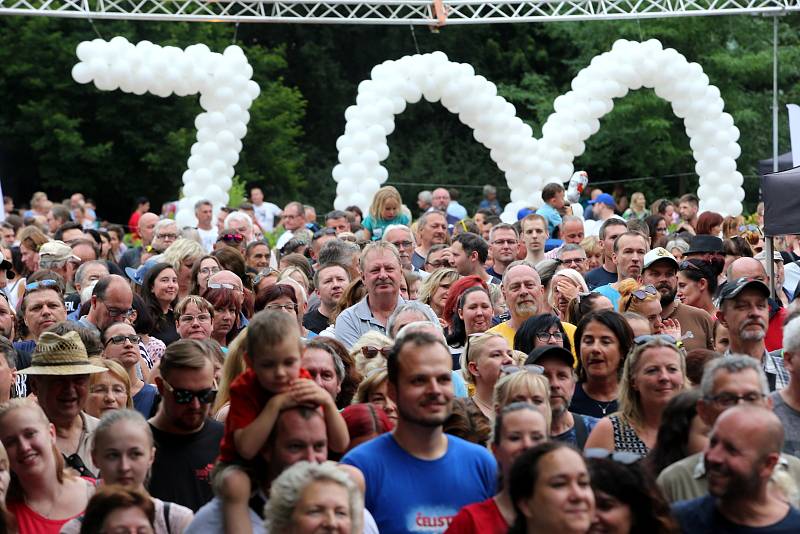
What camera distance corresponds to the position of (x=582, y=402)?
692cm

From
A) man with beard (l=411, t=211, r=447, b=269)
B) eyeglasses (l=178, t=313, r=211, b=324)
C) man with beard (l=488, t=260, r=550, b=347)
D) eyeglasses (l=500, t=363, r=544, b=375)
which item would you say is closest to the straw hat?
eyeglasses (l=178, t=313, r=211, b=324)

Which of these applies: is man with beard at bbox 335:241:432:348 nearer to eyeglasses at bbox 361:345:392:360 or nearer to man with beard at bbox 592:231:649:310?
eyeglasses at bbox 361:345:392:360

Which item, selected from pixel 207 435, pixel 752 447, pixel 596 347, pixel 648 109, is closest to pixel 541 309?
pixel 596 347

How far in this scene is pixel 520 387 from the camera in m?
5.79

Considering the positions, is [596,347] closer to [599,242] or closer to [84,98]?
[599,242]

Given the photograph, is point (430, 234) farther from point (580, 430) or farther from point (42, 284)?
point (580, 430)

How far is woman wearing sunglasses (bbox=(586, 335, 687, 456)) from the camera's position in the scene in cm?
593

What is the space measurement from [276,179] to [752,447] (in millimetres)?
28342

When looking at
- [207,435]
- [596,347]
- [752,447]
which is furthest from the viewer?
[596,347]

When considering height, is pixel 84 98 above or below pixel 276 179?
above

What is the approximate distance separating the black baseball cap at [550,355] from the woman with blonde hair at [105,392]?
1.93 meters

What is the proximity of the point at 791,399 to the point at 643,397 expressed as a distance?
604mm

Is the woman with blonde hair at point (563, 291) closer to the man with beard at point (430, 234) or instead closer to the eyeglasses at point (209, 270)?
the eyeglasses at point (209, 270)

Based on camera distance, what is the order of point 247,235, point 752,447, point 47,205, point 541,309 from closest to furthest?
Answer: point 752,447
point 541,309
point 247,235
point 47,205
